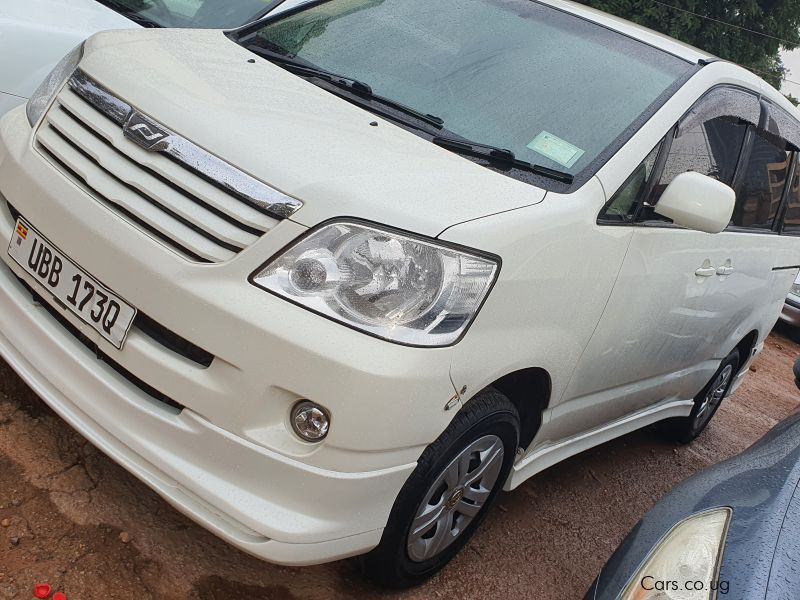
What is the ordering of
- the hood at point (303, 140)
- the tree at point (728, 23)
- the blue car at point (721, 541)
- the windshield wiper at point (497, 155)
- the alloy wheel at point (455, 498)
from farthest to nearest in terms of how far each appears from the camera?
the tree at point (728, 23) < the windshield wiper at point (497, 155) < the alloy wheel at point (455, 498) < the hood at point (303, 140) < the blue car at point (721, 541)

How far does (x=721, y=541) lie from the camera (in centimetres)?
207

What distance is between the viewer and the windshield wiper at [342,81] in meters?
3.02

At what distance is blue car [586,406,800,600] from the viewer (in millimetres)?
1939

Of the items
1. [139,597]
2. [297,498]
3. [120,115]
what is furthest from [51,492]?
[120,115]

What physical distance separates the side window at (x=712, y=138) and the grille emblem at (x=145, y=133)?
5.26 ft

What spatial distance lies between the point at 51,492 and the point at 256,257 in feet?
3.71

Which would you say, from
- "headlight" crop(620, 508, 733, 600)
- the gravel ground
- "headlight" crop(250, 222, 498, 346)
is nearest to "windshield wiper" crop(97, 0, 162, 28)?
the gravel ground

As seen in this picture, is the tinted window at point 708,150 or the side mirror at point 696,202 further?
the tinted window at point 708,150

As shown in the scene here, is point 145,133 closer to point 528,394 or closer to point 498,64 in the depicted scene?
point 498,64

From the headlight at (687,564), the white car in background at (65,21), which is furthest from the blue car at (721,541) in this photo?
the white car in background at (65,21)

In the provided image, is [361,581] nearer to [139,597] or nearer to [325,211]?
[139,597]

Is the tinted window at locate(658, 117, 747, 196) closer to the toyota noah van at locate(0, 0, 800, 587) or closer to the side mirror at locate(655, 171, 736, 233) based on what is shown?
the toyota noah van at locate(0, 0, 800, 587)

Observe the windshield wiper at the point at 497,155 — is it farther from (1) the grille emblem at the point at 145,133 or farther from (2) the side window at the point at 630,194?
(1) the grille emblem at the point at 145,133

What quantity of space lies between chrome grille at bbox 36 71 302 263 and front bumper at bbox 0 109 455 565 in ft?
0.15
